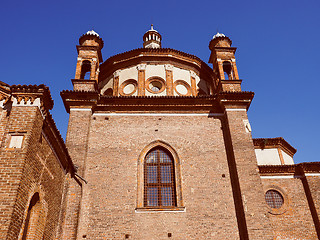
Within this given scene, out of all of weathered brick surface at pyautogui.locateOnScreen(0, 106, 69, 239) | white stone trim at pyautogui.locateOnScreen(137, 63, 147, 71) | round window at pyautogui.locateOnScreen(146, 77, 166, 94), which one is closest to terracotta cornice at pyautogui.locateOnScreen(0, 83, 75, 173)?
weathered brick surface at pyautogui.locateOnScreen(0, 106, 69, 239)

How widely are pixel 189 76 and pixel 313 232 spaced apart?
1003 cm

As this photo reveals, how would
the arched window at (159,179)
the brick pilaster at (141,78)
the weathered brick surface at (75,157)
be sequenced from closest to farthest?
the weathered brick surface at (75,157) → the arched window at (159,179) → the brick pilaster at (141,78)

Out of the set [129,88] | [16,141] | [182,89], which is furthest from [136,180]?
[182,89]

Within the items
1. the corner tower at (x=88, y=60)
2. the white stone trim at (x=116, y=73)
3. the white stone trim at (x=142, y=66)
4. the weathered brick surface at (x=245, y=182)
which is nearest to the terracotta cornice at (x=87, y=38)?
the corner tower at (x=88, y=60)

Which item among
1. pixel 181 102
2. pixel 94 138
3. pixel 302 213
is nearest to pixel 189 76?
pixel 181 102

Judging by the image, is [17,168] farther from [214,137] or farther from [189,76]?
[189,76]

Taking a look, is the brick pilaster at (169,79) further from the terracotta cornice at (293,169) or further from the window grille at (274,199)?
the window grille at (274,199)

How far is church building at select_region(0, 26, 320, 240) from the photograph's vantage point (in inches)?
313

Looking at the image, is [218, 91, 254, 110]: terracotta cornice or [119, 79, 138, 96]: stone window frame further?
[119, 79, 138, 96]: stone window frame

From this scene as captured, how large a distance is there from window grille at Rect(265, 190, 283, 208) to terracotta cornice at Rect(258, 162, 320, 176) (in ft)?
3.22

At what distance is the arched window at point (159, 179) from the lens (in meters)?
11.4

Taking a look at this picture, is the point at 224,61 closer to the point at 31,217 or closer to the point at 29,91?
the point at 29,91

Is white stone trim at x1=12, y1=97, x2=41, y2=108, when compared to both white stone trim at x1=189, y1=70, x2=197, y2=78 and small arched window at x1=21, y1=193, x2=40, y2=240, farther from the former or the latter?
white stone trim at x1=189, y1=70, x2=197, y2=78

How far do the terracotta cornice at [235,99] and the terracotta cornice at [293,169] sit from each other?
11.3ft
